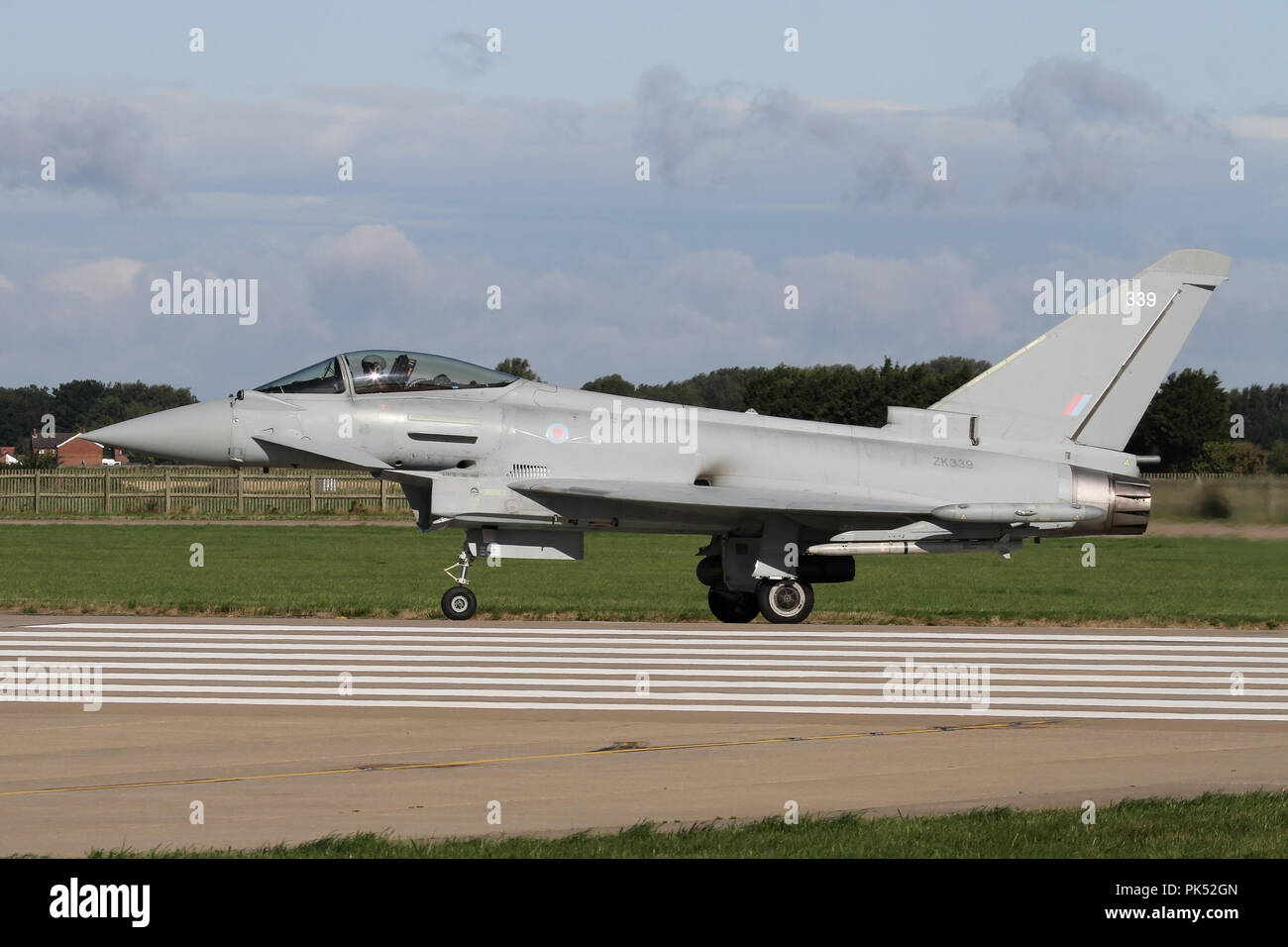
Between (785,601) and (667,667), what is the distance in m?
4.88

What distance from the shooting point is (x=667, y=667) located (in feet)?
45.8

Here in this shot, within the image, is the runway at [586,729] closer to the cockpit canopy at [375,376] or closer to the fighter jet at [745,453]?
the fighter jet at [745,453]

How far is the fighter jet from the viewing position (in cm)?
1834

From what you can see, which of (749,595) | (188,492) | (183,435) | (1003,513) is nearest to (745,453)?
(749,595)

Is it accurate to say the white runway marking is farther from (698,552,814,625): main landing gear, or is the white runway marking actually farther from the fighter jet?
the fighter jet

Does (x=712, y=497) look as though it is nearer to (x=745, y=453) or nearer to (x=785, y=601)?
(x=745, y=453)

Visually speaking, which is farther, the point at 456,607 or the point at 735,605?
the point at 735,605

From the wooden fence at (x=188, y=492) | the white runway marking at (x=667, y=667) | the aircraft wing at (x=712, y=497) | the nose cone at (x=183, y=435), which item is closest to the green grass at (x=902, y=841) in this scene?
the white runway marking at (x=667, y=667)

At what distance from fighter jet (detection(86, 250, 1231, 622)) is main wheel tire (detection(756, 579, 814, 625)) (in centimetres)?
2

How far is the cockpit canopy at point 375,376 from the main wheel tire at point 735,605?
4210mm

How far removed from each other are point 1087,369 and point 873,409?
54125 mm

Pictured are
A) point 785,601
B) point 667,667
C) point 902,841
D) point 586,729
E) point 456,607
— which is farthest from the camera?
point 785,601
